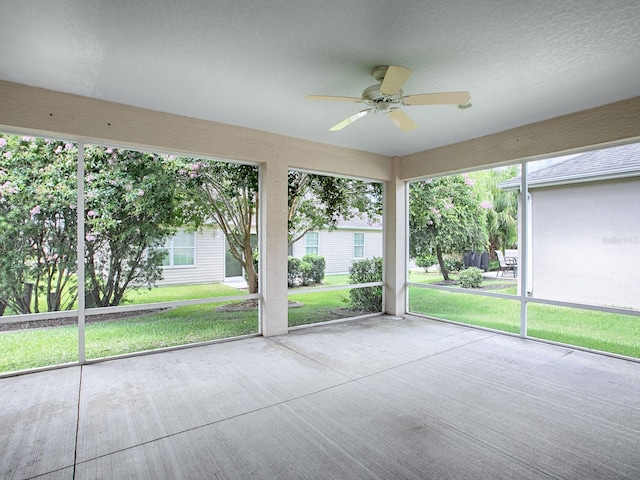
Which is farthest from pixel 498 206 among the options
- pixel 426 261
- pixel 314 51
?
pixel 314 51

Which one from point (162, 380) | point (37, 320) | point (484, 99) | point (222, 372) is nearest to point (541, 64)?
point (484, 99)

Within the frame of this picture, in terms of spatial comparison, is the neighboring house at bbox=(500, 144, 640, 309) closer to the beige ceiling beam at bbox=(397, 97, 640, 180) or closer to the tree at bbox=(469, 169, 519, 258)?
the tree at bbox=(469, 169, 519, 258)

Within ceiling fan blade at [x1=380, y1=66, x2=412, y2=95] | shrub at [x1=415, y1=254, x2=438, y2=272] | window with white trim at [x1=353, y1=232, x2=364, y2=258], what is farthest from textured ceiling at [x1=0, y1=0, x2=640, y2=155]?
shrub at [x1=415, y1=254, x2=438, y2=272]

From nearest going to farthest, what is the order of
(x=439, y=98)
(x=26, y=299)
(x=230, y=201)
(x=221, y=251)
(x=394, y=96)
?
(x=439, y=98) < (x=394, y=96) < (x=26, y=299) < (x=221, y=251) < (x=230, y=201)

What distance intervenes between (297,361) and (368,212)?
3.19m

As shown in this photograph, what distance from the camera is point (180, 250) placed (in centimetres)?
433

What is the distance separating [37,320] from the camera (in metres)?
3.52

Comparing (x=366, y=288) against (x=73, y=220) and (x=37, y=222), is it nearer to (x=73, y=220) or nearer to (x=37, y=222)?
(x=73, y=220)

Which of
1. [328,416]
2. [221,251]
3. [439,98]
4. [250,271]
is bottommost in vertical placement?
[328,416]

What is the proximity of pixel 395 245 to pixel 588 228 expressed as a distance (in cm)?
267

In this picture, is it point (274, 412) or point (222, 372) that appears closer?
point (274, 412)

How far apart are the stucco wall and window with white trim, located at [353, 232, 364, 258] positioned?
254 cm

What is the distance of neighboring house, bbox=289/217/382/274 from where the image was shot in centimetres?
544

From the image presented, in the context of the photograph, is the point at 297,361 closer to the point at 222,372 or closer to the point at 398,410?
the point at 222,372
